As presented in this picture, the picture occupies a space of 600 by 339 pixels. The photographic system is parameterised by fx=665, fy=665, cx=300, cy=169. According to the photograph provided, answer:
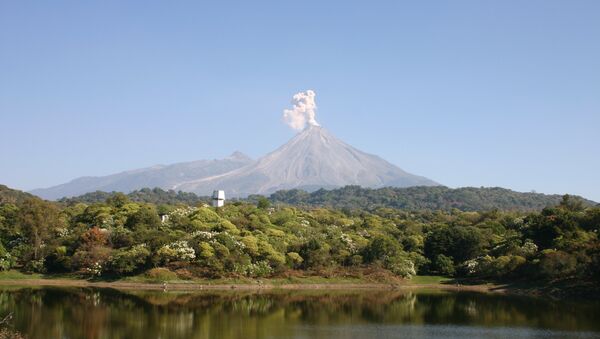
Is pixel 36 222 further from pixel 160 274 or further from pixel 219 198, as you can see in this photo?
pixel 219 198

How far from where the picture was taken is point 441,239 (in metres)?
62.2

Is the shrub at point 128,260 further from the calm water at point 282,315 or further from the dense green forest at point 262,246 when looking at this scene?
the calm water at point 282,315

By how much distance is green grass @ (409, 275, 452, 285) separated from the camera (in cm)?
5795

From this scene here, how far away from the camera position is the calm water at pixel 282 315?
31.0 meters

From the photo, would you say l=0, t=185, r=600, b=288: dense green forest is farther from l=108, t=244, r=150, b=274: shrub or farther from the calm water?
the calm water

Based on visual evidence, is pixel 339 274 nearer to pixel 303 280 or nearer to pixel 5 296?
pixel 303 280

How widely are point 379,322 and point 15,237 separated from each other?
3549 cm

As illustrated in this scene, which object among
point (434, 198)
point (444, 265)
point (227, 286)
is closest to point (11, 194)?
point (227, 286)

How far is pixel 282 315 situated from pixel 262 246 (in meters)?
19.1

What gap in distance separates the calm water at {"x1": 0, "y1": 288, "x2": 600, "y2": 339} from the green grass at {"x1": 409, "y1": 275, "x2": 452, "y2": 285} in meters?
8.66

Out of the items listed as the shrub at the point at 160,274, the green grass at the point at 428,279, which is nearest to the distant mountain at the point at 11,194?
the shrub at the point at 160,274

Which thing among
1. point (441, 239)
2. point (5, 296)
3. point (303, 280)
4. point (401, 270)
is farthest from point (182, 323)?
point (441, 239)

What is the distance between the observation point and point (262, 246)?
56.0 meters

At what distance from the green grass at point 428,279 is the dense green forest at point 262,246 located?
2.61ft
